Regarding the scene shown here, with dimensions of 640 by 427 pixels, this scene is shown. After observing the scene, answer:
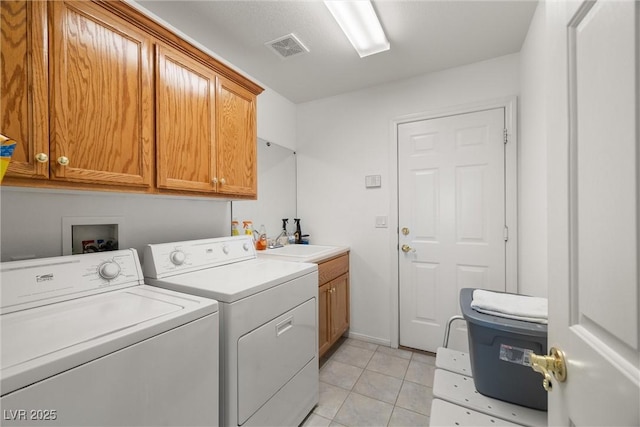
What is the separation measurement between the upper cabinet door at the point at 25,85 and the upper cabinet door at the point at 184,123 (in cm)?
42

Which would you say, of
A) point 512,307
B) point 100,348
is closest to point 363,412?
point 512,307

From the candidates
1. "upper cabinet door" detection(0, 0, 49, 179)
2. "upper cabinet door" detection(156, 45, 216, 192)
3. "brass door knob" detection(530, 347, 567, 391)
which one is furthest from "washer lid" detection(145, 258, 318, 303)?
"brass door knob" detection(530, 347, 567, 391)

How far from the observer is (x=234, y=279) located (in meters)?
1.38

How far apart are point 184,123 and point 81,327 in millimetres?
1038

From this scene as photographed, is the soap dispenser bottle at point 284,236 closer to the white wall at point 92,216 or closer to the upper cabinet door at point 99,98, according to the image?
the white wall at point 92,216

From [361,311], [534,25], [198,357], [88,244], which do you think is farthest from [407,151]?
[88,244]

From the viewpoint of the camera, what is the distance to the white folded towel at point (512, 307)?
110 centimetres

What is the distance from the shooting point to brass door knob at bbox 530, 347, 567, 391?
1.94 ft

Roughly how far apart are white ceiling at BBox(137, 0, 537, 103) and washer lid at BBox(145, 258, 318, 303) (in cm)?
155

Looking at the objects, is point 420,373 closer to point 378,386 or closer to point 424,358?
point 424,358

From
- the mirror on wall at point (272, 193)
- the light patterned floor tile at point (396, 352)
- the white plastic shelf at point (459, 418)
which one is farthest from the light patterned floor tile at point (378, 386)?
the mirror on wall at point (272, 193)

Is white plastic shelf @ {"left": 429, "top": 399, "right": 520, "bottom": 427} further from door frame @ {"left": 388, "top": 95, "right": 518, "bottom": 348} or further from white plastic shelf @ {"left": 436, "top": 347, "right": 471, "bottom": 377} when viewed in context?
door frame @ {"left": 388, "top": 95, "right": 518, "bottom": 348}

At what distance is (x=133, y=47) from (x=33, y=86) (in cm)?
46

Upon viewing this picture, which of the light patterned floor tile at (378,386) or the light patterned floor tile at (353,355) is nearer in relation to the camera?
the light patterned floor tile at (378,386)
